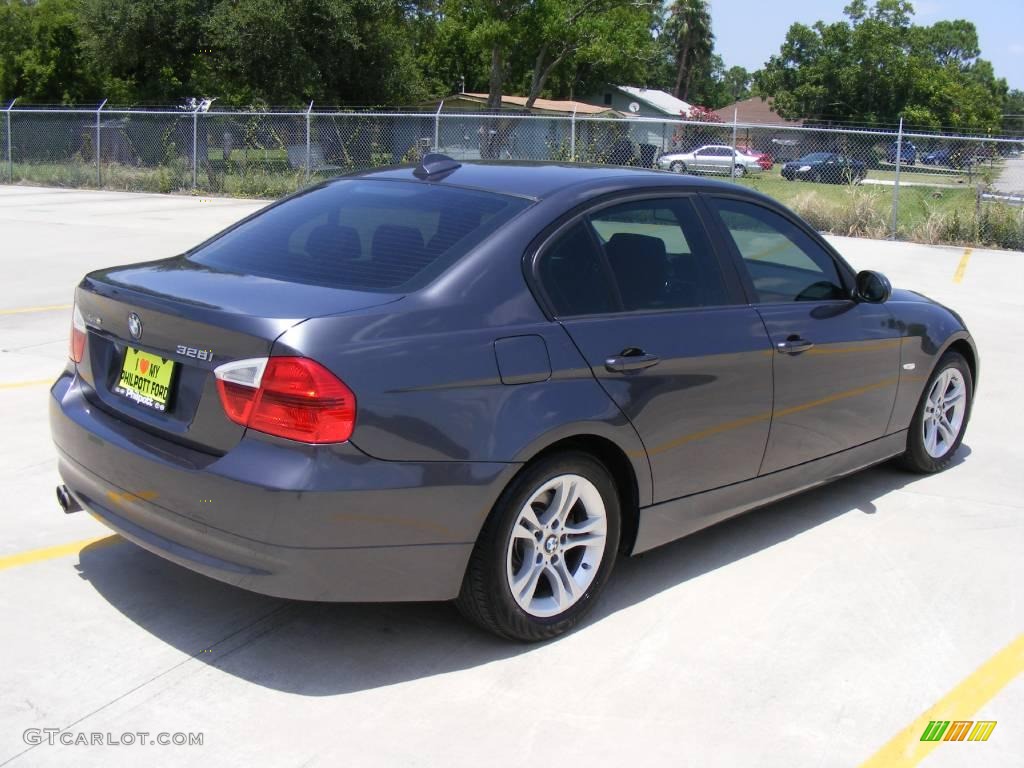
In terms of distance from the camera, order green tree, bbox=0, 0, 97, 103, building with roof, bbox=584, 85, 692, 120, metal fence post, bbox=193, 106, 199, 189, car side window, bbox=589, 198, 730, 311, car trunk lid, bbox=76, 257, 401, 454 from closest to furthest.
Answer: car trunk lid, bbox=76, 257, 401, 454, car side window, bbox=589, 198, 730, 311, metal fence post, bbox=193, 106, 199, 189, green tree, bbox=0, 0, 97, 103, building with roof, bbox=584, 85, 692, 120

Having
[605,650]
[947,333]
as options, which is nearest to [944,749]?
[605,650]

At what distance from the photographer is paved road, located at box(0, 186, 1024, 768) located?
325cm

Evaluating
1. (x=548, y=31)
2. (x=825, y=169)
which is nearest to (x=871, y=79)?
(x=548, y=31)

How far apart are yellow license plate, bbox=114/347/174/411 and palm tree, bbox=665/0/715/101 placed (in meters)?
106

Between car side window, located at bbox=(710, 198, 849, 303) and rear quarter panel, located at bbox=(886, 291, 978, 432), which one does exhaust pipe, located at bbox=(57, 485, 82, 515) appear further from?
rear quarter panel, located at bbox=(886, 291, 978, 432)

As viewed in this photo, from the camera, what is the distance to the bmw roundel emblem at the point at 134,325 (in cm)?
367

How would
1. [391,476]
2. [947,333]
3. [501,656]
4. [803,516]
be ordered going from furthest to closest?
1. [947,333]
2. [803,516]
3. [501,656]
4. [391,476]

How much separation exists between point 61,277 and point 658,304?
9.00 m

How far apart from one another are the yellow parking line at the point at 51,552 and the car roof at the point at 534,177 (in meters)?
1.87

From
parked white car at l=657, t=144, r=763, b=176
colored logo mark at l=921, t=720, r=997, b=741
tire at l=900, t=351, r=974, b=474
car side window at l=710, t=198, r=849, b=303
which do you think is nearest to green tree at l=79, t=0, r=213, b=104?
parked white car at l=657, t=144, r=763, b=176

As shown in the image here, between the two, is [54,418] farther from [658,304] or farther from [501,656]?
[658,304]

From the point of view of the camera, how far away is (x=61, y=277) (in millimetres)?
11484

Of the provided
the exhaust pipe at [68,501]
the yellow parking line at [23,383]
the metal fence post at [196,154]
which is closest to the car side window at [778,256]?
the exhaust pipe at [68,501]

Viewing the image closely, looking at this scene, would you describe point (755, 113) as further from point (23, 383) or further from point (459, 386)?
point (459, 386)
